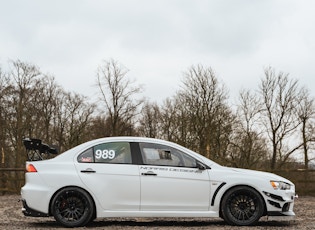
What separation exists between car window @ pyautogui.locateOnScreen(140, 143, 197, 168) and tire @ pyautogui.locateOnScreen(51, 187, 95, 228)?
1201mm

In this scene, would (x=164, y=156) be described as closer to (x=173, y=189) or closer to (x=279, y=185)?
(x=173, y=189)

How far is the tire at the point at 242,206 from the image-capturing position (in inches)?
321

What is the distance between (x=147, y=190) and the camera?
8086 mm

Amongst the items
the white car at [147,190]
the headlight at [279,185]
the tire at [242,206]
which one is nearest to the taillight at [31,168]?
the white car at [147,190]

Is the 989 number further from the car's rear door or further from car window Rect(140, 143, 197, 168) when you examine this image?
car window Rect(140, 143, 197, 168)

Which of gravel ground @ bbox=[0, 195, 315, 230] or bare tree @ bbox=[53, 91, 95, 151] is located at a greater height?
bare tree @ bbox=[53, 91, 95, 151]

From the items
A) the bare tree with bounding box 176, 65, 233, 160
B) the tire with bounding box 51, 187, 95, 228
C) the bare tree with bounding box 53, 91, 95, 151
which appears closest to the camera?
the tire with bounding box 51, 187, 95, 228

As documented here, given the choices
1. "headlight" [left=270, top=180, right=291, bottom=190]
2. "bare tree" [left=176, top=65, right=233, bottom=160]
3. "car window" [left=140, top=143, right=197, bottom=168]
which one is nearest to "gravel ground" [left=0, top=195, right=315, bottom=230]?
"headlight" [left=270, top=180, right=291, bottom=190]

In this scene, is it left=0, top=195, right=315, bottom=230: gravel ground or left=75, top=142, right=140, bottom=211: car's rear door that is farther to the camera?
left=0, top=195, right=315, bottom=230: gravel ground

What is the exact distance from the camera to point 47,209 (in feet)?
26.6

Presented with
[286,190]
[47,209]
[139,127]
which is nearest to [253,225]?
[286,190]

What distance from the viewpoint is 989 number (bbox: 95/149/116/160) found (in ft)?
27.3

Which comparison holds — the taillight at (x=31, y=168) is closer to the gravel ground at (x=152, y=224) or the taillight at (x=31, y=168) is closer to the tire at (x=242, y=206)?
the gravel ground at (x=152, y=224)

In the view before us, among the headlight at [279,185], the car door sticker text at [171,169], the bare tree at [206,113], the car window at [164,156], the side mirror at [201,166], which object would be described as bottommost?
the headlight at [279,185]
